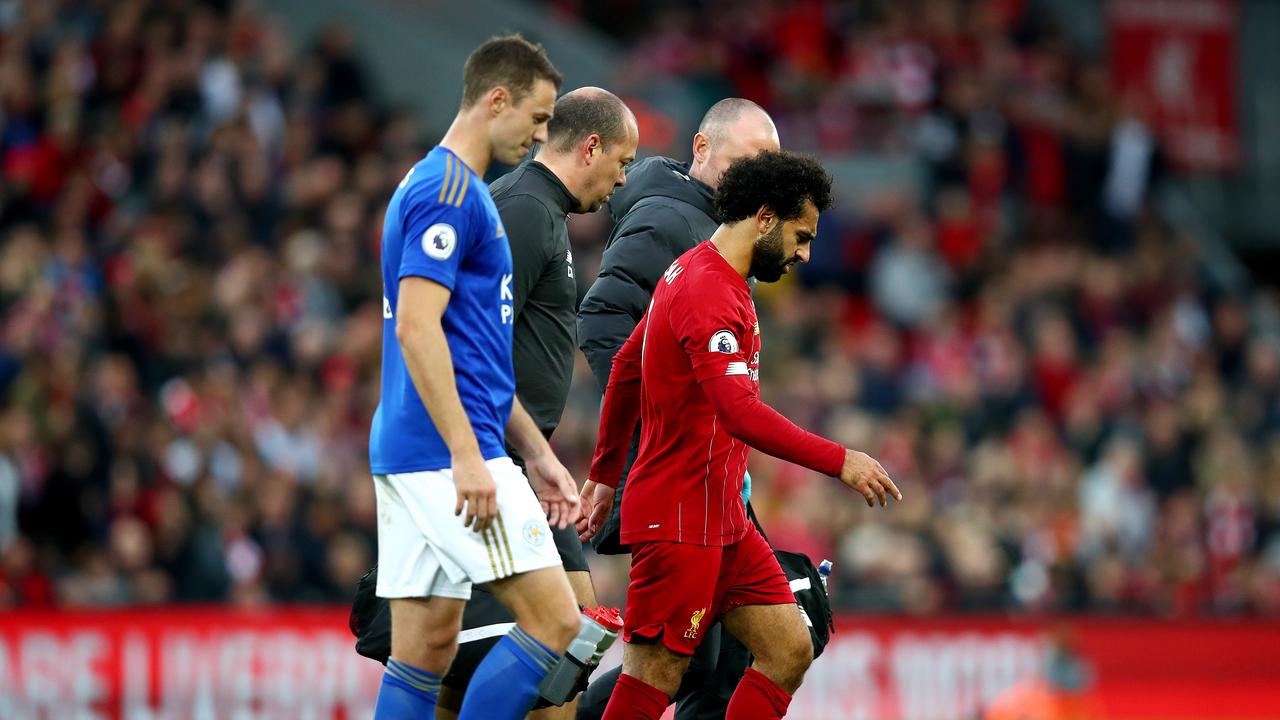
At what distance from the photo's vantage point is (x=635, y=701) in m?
6.50

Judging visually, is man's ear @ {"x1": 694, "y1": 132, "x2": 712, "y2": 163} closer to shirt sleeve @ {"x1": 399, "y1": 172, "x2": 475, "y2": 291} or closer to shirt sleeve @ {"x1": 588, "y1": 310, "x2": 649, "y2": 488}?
shirt sleeve @ {"x1": 588, "y1": 310, "x2": 649, "y2": 488}

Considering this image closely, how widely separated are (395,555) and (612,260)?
77.0 inches

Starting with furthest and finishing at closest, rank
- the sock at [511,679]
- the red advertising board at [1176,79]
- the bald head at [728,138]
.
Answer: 1. the red advertising board at [1176,79]
2. the bald head at [728,138]
3. the sock at [511,679]

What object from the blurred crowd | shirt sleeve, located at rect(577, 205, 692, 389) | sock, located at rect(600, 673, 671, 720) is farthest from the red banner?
sock, located at rect(600, 673, 671, 720)

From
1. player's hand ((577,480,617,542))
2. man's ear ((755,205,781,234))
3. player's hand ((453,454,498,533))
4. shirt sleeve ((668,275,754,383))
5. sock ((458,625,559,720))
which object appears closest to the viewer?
player's hand ((453,454,498,533))

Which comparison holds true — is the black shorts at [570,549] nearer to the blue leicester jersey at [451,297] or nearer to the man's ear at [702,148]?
the blue leicester jersey at [451,297]

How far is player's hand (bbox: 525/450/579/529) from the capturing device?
6.02m

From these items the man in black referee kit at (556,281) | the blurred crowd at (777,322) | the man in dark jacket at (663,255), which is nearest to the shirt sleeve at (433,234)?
the man in black referee kit at (556,281)

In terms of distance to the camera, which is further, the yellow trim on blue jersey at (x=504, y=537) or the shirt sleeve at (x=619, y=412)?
the shirt sleeve at (x=619, y=412)

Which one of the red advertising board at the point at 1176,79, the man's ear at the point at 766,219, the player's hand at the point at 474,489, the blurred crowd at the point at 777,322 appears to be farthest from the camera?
the red advertising board at the point at 1176,79

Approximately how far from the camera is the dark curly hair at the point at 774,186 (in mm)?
6398

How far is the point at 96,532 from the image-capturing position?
12766 mm

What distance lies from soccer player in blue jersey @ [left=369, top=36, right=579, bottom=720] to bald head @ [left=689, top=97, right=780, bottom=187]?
5.78ft

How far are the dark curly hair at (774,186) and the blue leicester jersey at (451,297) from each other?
3.53ft
